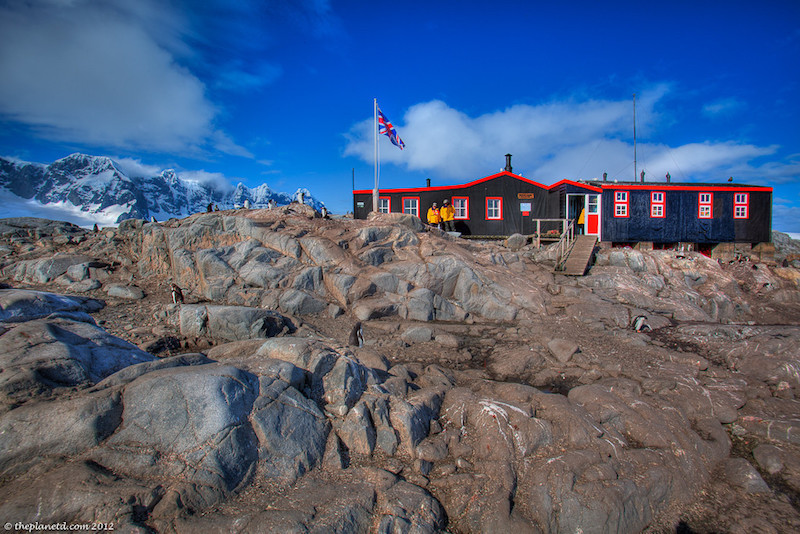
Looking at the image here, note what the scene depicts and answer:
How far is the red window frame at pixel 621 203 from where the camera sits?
25.0 meters

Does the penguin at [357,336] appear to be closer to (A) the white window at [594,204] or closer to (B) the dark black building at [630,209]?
(B) the dark black building at [630,209]

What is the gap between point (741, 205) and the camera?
2553cm

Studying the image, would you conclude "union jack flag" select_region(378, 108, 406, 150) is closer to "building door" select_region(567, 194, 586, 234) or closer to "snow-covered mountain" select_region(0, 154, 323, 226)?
"building door" select_region(567, 194, 586, 234)

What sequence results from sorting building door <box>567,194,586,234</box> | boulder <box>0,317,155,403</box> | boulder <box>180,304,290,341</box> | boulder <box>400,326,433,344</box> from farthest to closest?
building door <box>567,194,586,234</box> < boulder <box>400,326,433,344</box> < boulder <box>180,304,290,341</box> < boulder <box>0,317,155,403</box>

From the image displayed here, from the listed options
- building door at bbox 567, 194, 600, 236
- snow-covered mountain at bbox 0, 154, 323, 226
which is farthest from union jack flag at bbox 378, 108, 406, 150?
snow-covered mountain at bbox 0, 154, 323, 226

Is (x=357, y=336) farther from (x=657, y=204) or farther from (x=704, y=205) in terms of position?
(x=704, y=205)

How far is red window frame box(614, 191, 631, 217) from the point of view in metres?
25.0

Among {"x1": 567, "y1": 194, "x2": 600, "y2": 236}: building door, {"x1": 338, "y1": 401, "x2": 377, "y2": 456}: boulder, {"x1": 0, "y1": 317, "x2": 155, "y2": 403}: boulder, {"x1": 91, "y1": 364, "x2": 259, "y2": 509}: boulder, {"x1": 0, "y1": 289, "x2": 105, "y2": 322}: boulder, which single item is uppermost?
{"x1": 567, "y1": 194, "x2": 600, "y2": 236}: building door

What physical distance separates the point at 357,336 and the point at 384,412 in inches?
242

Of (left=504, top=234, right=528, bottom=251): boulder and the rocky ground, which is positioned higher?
(left=504, top=234, right=528, bottom=251): boulder

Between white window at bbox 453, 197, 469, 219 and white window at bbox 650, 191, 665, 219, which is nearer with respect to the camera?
white window at bbox 650, 191, 665, 219

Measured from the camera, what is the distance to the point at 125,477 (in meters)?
4.68

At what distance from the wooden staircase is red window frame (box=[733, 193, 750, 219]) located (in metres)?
12.4

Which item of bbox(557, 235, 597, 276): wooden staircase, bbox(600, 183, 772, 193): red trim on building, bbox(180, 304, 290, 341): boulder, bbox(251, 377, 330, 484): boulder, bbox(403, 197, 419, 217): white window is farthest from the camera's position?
bbox(403, 197, 419, 217): white window
